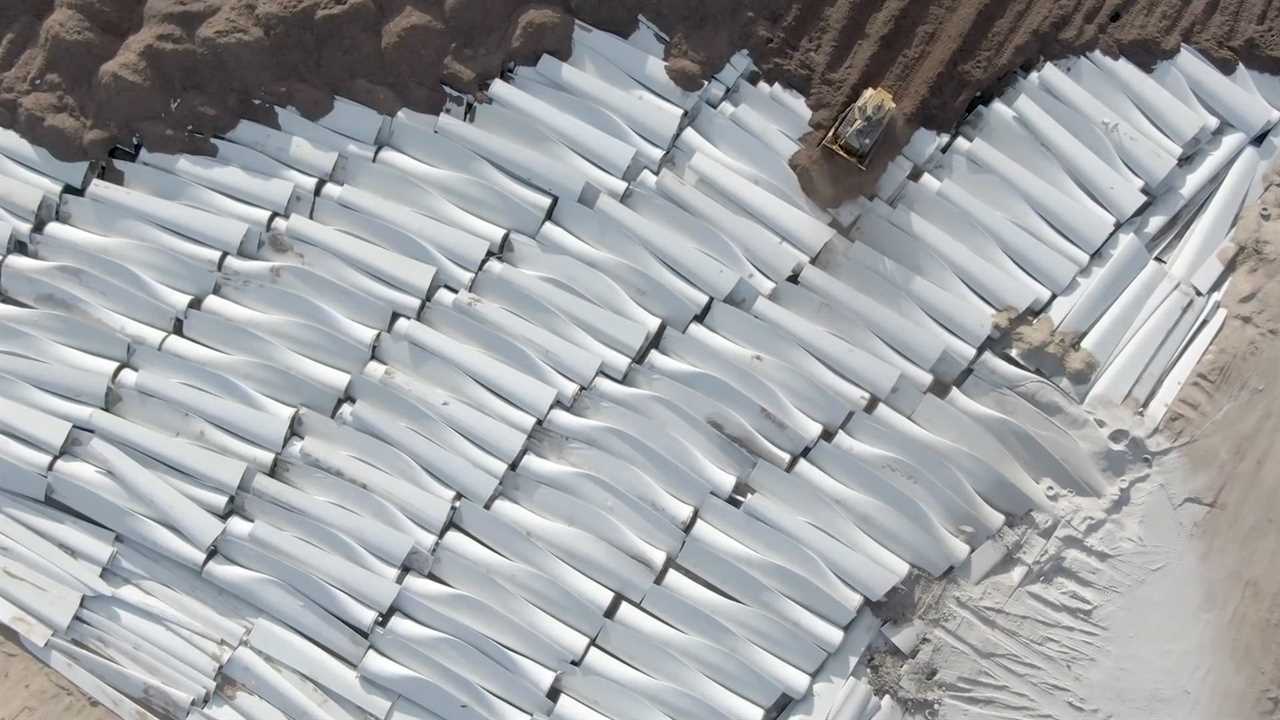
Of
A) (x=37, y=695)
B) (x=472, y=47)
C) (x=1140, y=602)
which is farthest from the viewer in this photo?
(x=472, y=47)

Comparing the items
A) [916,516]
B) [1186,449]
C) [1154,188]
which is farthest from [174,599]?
[1154,188]

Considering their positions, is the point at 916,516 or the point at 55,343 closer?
the point at 916,516

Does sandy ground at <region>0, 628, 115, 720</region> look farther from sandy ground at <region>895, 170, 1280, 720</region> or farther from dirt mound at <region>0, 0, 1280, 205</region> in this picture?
sandy ground at <region>895, 170, 1280, 720</region>

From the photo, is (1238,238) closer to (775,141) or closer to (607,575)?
(775,141)

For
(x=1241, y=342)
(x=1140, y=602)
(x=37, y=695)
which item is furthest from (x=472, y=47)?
(x=1140, y=602)

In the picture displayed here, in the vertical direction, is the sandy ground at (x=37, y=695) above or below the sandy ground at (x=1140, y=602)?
below

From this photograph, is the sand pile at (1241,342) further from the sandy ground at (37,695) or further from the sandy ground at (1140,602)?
the sandy ground at (37,695)

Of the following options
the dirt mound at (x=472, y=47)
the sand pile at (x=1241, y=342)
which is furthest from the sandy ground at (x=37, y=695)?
the sand pile at (x=1241, y=342)

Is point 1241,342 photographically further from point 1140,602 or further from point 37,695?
point 37,695

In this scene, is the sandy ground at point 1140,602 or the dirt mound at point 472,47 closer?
the sandy ground at point 1140,602
